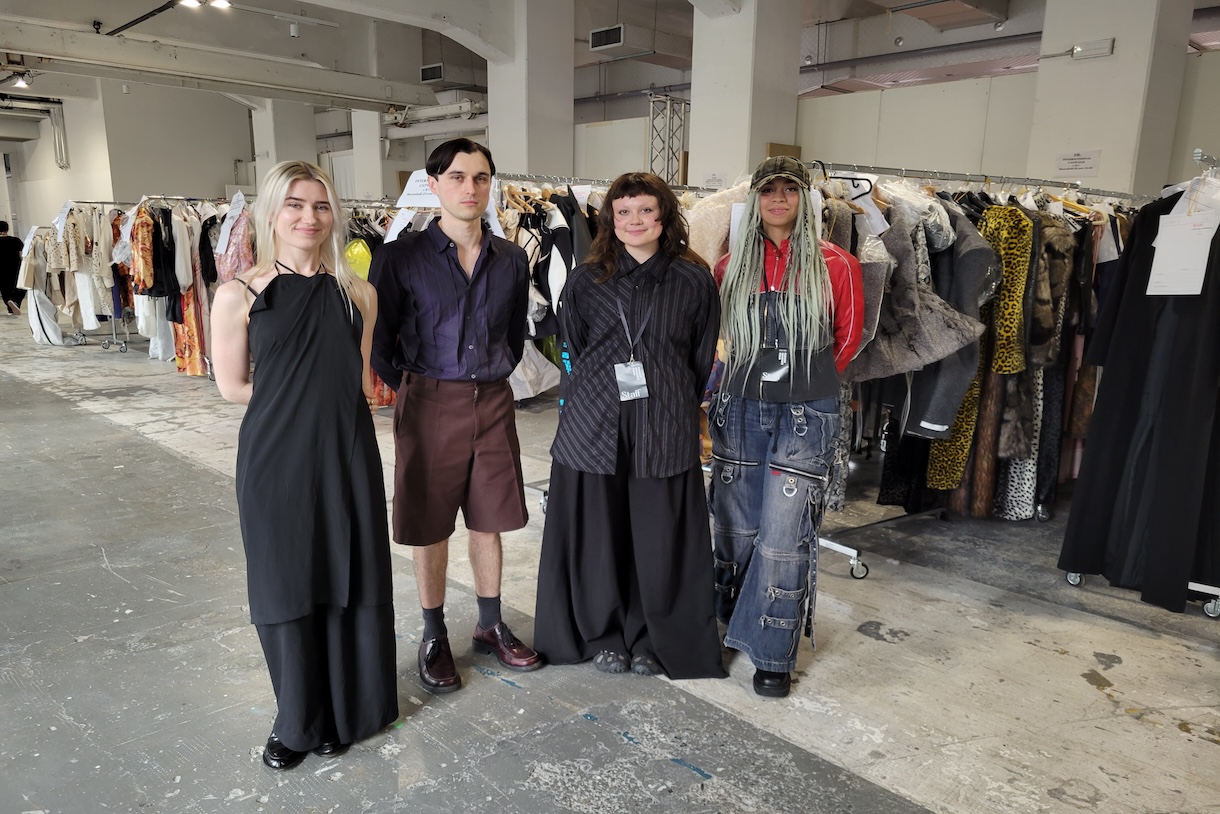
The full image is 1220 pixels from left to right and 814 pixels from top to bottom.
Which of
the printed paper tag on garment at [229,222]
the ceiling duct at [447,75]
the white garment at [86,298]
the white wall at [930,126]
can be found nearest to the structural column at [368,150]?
the ceiling duct at [447,75]

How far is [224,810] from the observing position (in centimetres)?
189

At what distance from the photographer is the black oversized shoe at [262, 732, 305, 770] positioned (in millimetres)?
2029

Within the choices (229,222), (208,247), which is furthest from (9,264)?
(229,222)

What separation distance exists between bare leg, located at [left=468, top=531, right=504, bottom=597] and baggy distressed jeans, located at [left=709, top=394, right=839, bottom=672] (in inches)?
26.4

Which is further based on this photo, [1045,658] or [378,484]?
A: [1045,658]

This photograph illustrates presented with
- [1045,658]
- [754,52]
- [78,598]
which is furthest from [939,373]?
[754,52]

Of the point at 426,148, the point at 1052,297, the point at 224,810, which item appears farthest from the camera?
the point at 426,148

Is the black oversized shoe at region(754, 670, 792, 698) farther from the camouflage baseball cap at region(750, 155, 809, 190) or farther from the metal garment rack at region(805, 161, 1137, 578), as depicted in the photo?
the camouflage baseball cap at region(750, 155, 809, 190)

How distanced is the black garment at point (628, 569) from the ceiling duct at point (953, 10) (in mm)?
7561

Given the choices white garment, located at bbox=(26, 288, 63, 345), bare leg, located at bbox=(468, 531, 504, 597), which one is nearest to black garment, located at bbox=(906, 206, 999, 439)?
bare leg, located at bbox=(468, 531, 504, 597)

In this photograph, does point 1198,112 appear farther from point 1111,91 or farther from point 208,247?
point 208,247

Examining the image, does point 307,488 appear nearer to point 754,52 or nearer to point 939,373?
point 939,373

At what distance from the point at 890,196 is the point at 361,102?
10822 millimetres

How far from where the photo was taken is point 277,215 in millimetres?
1900
